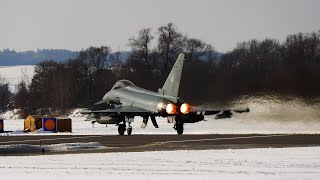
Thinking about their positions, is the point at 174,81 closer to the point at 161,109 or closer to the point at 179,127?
the point at 161,109

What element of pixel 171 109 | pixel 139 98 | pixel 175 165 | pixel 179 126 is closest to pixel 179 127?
→ pixel 179 126

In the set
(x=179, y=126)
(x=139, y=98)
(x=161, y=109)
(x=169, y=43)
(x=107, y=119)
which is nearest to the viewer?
(x=161, y=109)

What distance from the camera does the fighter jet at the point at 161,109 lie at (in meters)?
38.2

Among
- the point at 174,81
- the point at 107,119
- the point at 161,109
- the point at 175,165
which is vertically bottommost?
the point at 175,165

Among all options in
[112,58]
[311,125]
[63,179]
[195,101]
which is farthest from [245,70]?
[112,58]

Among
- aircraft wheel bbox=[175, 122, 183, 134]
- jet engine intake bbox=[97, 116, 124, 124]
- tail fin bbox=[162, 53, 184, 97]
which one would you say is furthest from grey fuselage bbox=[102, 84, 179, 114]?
jet engine intake bbox=[97, 116, 124, 124]

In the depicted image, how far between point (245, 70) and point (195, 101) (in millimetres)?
3897

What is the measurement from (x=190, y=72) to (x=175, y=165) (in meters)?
28.5

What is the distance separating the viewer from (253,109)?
122 ft

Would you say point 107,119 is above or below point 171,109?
below

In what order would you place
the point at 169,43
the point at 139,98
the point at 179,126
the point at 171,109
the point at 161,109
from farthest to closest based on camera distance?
the point at 169,43, the point at 139,98, the point at 179,126, the point at 161,109, the point at 171,109

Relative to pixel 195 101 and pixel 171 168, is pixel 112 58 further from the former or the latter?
pixel 171 168

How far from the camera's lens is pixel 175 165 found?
1895cm

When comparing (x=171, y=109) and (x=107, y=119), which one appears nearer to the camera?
(x=171, y=109)
